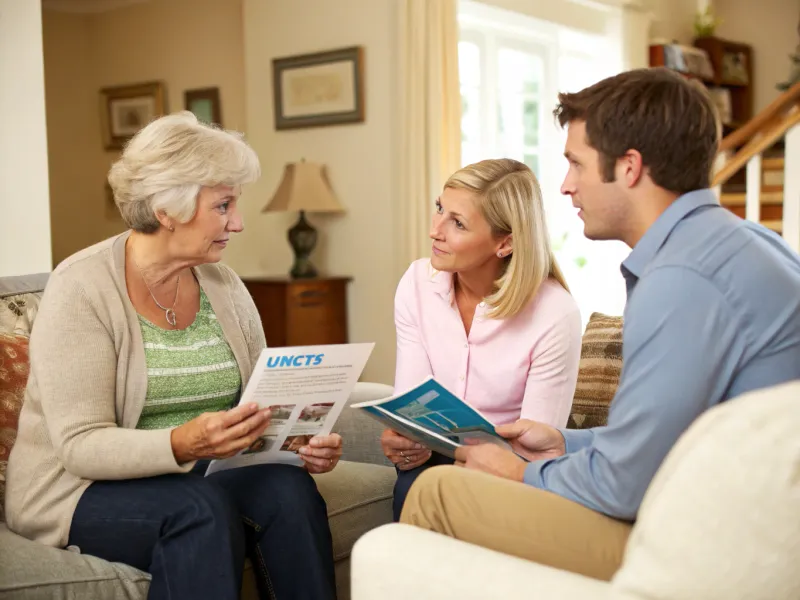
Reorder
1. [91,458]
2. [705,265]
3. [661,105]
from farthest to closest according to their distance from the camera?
[91,458] < [661,105] < [705,265]

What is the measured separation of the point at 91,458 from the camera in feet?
5.59

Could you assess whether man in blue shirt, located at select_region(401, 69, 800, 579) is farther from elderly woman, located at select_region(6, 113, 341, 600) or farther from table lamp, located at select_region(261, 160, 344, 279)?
table lamp, located at select_region(261, 160, 344, 279)

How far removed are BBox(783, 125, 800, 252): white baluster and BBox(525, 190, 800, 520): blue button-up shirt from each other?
3.94 m

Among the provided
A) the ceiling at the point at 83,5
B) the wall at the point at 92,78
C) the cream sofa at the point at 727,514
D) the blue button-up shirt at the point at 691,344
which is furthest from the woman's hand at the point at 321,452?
the ceiling at the point at 83,5

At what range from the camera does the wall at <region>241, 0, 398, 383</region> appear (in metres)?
5.09

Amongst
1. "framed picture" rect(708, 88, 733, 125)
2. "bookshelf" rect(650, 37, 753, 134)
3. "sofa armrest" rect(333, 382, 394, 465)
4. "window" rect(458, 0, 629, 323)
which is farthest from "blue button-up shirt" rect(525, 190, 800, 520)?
"framed picture" rect(708, 88, 733, 125)

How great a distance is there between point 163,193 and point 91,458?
543mm

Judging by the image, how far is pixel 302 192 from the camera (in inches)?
199

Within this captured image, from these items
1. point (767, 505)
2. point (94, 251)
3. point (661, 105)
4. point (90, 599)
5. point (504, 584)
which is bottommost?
point (90, 599)

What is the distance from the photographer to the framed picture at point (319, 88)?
514 centimetres

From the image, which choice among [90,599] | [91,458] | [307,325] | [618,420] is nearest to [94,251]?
[91,458]

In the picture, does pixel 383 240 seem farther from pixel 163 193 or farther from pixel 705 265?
pixel 705 265

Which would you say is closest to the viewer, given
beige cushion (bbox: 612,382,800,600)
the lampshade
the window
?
beige cushion (bbox: 612,382,800,600)

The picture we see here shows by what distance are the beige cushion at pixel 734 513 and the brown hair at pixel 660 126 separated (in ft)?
1.62
